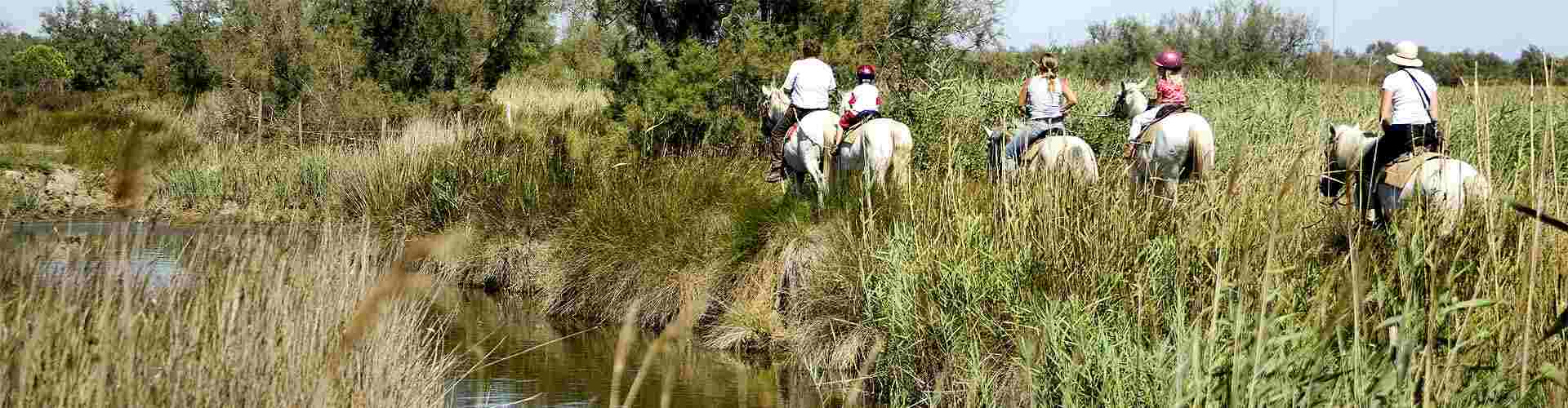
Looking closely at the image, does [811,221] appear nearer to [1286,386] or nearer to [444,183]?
[444,183]

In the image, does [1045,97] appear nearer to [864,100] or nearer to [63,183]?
[864,100]

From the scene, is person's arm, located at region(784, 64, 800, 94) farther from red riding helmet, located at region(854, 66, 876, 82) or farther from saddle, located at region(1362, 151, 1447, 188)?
saddle, located at region(1362, 151, 1447, 188)

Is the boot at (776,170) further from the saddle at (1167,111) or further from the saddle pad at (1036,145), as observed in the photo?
the saddle at (1167,111)

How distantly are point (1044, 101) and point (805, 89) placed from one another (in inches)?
74.0

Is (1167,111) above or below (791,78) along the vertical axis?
below

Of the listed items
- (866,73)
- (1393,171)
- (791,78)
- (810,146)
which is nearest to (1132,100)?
(866,73)

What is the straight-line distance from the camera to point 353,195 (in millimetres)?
13531

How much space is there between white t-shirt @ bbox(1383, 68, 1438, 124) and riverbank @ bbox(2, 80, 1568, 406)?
1.19ft

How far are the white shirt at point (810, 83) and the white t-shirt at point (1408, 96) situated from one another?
4519 millimetres

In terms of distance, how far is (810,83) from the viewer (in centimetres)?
1130

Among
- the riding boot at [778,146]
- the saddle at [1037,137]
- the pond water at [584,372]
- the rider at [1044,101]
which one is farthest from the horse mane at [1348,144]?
the riding boot at [778,146]

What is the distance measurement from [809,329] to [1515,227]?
410 centimetres

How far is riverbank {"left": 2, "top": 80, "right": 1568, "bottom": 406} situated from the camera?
10.8ft

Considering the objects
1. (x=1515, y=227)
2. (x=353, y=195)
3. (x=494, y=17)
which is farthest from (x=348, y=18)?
(x=1515, y=227)
